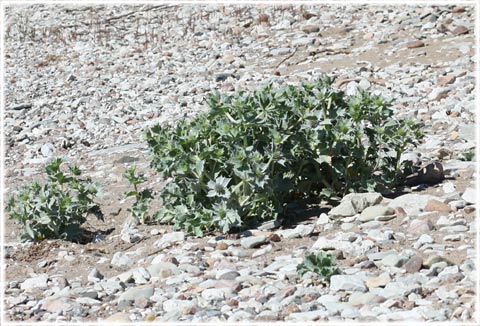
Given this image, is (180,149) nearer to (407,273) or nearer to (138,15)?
(407,273)

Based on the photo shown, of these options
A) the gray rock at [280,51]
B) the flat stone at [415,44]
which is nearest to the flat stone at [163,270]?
the flat stone at [415,44]

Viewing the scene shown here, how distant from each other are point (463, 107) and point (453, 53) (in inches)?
82.7

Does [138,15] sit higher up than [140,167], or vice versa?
[138,15]

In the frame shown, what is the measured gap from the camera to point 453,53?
31.2 ft

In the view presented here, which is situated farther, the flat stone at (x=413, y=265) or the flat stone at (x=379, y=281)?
the flat stone at (x=413, y=265)

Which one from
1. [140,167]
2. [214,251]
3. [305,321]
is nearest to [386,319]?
[305,321]

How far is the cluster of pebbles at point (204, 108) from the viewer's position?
4.26 meters

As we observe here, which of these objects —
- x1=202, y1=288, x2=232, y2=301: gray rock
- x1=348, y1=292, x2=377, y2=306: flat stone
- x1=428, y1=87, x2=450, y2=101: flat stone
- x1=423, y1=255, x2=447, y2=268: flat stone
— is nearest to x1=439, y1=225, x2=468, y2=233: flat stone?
x1=423, y1=255, x2=447, y2=268: flat stone

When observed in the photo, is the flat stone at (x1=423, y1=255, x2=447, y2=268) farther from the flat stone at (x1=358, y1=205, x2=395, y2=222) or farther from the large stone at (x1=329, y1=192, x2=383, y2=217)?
the large stone at (x1=329, y1=192, x2=383, y2=217)

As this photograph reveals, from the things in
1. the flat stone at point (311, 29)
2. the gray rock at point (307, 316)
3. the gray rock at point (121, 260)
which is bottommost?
the gray rock at point (121, 260)

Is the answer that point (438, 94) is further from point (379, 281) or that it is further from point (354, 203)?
point (379, 281)

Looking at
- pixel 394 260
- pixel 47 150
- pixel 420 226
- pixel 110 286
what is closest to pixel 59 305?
pixel 110 286

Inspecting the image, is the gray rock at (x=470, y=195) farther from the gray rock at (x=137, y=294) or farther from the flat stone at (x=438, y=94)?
the flat stone at (x=438, y=94)

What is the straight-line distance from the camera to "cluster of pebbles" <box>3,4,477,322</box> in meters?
4.26
